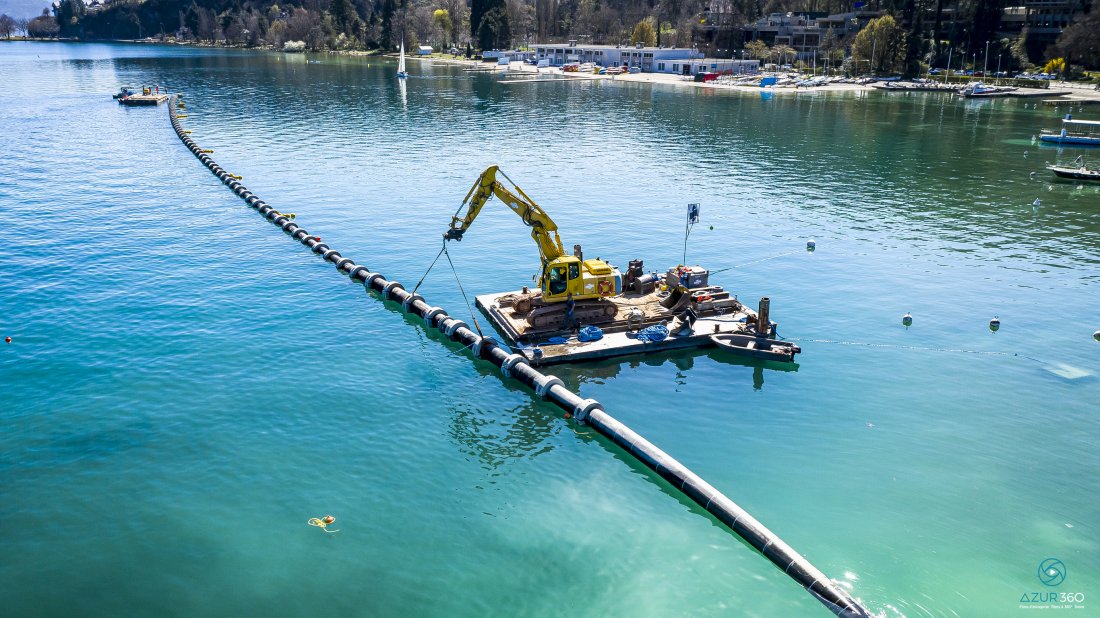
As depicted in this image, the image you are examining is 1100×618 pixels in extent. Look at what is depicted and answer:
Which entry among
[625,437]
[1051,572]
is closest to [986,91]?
[1051,572]

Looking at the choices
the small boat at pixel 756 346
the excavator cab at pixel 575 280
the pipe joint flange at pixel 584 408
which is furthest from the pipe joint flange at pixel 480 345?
the small boat at pixel 756 346

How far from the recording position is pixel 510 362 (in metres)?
39.7

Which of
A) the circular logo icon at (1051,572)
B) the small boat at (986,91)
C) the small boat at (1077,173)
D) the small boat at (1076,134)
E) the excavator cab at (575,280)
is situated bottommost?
the circular logo icon at (1051,572)

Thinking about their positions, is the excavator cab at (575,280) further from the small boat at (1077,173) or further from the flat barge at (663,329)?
the small boat at (1077,173)

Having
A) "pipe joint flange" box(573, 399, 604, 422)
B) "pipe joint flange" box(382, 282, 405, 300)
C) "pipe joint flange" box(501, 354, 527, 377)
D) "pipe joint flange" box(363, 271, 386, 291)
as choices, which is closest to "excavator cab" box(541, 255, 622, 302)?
"pipe joint flange" box(501, 354, 527, 377)

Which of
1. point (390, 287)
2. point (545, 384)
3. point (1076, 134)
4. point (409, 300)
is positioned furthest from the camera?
point (1076, 134)

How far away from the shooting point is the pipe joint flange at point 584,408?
117ft

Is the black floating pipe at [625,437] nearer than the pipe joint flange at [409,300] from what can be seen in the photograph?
Yes

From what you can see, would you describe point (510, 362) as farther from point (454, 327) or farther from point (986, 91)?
point (986, 91)

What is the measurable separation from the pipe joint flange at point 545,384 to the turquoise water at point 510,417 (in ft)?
2.95

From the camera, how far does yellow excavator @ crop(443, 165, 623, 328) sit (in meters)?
42.6

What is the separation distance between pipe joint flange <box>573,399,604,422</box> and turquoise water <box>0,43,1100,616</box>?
638mm

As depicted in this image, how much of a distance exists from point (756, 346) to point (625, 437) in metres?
12.6

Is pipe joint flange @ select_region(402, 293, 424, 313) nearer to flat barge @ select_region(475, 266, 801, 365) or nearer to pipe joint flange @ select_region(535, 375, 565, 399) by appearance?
flat barge @ select_region(475, 266, 801, 365)
